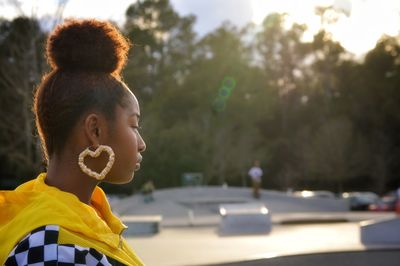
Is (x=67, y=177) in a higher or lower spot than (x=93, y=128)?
lower

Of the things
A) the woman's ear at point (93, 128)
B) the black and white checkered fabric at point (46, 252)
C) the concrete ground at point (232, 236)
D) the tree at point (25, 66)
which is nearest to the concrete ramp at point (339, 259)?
the concrete ground at point (232, 236)

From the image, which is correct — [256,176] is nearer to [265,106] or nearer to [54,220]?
[265,106]

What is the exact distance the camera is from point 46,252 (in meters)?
1.37

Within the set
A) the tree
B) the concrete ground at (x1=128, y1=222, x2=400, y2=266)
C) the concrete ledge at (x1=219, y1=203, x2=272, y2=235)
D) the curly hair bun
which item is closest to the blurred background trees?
the tree

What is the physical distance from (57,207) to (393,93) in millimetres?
44200

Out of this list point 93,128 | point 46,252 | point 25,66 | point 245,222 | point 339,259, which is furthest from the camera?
point 25,66

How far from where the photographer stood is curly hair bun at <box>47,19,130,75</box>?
1676mm

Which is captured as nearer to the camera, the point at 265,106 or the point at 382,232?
the point at 382,232

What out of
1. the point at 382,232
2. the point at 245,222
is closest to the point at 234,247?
the point at 382,232

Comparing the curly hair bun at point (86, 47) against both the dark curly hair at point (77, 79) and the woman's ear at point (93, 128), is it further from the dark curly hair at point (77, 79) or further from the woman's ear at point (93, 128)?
the woman's ear at point (93, 128)

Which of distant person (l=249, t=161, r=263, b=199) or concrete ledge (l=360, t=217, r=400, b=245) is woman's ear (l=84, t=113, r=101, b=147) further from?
distant person (l=249, t=161, r=263, b=199)

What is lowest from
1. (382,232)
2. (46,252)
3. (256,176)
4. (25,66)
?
(382,232)

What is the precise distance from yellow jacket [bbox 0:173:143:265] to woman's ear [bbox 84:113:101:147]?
0.15 metres

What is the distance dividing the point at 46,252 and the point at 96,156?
327mm
